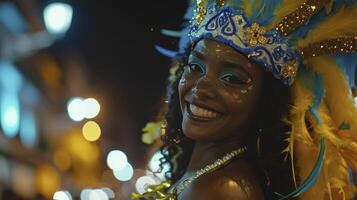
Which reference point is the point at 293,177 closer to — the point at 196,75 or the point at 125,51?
the point at 196,75

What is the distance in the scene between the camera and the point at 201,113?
297cm

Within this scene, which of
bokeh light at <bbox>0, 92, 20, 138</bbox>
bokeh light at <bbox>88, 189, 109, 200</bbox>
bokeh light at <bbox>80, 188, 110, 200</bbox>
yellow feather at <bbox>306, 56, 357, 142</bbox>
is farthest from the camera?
bokeh light at <bbox>0, 92, 20, 138</bbox>

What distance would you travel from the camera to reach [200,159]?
312 centimetres

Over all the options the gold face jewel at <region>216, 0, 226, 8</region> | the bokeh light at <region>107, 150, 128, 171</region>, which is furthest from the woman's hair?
the bokeh light at <region>107, 150, 128, 171</region>

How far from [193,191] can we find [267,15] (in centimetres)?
78

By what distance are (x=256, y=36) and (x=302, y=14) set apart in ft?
0.67

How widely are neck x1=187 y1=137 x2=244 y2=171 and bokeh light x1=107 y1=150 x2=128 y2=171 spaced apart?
48.2 ft

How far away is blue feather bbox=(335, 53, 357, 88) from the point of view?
9.91ft

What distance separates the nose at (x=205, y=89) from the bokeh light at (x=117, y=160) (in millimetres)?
14873

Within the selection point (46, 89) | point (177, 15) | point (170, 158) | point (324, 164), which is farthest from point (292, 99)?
point (46, 89)

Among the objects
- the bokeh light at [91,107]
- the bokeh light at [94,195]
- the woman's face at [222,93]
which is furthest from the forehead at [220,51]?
the bokeh light at [91,107]

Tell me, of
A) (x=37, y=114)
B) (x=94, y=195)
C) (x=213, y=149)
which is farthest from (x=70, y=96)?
(x=213, y=149)

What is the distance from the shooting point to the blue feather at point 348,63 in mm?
3020

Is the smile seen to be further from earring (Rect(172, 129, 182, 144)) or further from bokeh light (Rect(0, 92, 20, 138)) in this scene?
bokeh light (Rect(0, 92, 20, 138))
